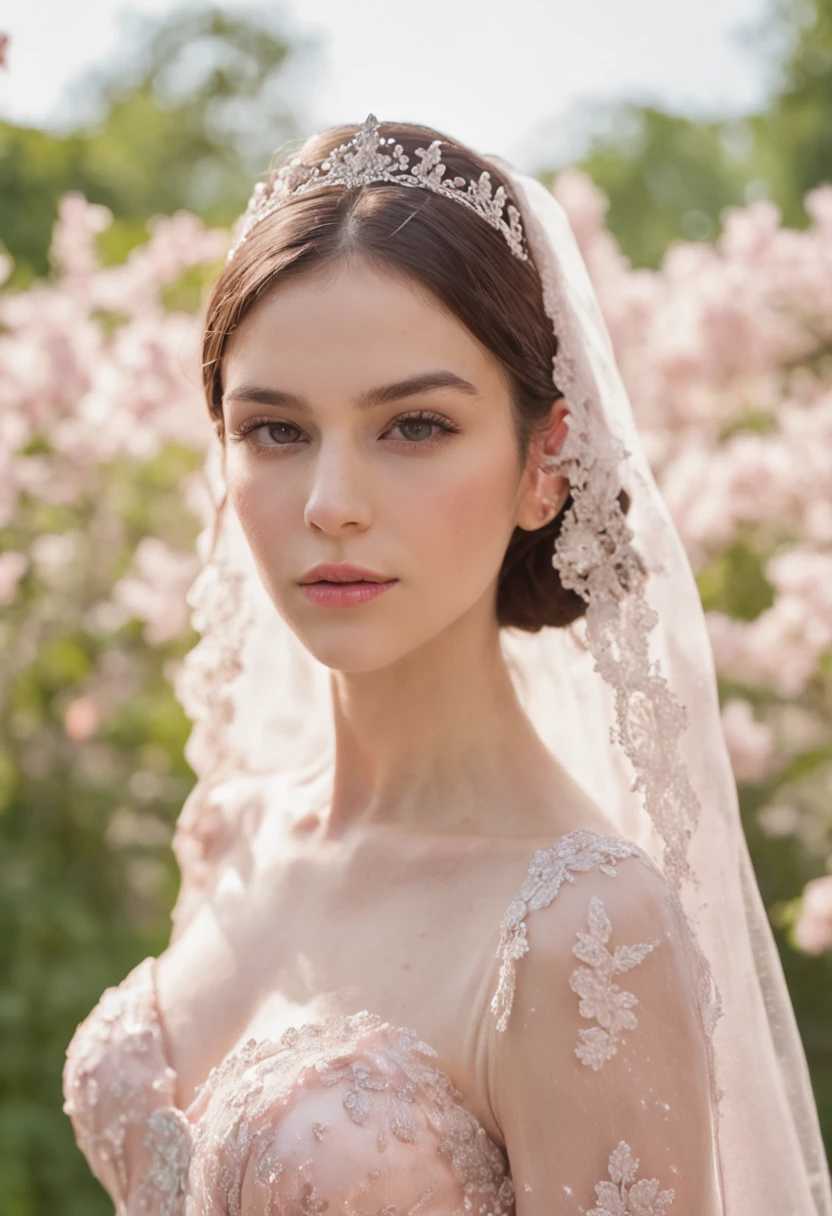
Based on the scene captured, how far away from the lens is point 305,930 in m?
2.11

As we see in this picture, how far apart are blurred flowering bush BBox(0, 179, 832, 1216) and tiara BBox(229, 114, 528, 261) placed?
162 cm

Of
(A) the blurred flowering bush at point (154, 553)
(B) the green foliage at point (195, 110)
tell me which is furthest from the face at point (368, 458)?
(B) the green foliage at point (195, 110)

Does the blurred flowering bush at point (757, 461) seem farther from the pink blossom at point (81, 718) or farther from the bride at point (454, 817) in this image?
the pink blossom at point (81, 718)

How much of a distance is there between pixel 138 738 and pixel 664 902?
275 cm

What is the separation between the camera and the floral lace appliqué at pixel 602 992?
1617 millimetres

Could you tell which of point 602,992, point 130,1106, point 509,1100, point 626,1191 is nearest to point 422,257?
point 602,992

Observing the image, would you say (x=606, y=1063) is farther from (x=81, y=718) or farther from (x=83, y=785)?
(x=83, y=785)

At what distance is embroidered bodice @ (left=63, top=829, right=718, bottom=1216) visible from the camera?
5.29ft

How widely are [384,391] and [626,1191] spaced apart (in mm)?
1013

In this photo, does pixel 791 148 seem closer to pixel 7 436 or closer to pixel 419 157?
pixel 7 436

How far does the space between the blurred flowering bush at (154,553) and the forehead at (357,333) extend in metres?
1.77

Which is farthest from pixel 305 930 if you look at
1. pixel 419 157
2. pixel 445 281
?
pixel 419 157

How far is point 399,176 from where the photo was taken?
1.97m

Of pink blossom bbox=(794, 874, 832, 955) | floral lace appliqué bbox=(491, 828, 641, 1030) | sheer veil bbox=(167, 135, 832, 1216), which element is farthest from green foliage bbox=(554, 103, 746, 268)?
floral lace appliqué bbox=(491, 828, 641, 1030)
